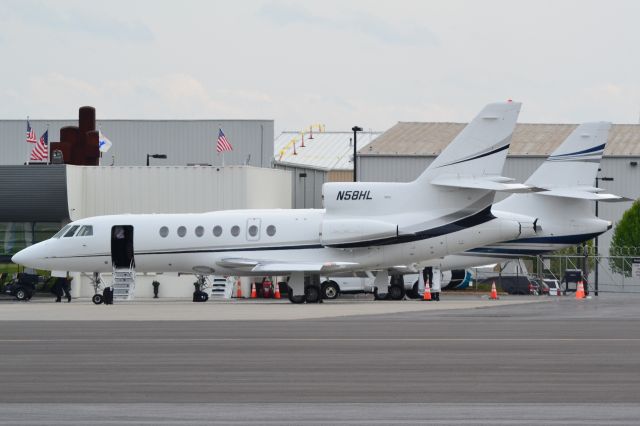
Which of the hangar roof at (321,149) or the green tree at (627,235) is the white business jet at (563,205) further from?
the hangar roof at (321,149)

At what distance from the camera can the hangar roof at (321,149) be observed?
359 ft

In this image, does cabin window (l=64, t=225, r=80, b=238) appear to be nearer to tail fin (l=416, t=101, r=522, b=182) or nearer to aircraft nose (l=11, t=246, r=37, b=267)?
aircraft nose (l=11, t=246, r=37, b=267)

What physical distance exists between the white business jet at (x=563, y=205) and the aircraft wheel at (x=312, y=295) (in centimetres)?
586

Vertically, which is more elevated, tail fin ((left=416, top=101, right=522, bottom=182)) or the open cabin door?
tail fin ((left=416, top=101, right=522, bottom=182))

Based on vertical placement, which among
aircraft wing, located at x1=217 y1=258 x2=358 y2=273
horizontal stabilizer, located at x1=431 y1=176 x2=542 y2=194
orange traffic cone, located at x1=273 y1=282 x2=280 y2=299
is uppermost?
horizontal stabilizer, located at x1=431 y1=176 x2=542 y2=194

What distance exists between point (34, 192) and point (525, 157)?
126 feet

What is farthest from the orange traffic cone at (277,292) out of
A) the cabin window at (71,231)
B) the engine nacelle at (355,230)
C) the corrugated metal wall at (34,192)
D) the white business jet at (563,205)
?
the engine nacelle at (355,230)

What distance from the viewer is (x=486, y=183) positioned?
1555 inches

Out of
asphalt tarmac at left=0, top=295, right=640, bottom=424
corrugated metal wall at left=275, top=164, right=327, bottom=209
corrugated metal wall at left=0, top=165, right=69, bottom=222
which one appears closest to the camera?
asphalt tarmac at left=0, top=295, right=640, bottom=424

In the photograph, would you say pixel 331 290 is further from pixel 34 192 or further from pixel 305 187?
pixel 305 187

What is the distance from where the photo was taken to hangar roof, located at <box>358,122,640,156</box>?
277 feet

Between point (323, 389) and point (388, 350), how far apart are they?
5.13 m

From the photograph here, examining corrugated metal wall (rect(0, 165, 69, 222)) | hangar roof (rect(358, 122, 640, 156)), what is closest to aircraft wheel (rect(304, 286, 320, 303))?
corrugated metal wall (rect(0, 165, 69, 222))

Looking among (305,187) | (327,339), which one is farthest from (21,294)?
(327,339)
